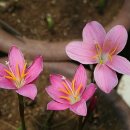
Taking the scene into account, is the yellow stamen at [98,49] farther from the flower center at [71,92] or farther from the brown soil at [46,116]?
the brown soil at [46,116]

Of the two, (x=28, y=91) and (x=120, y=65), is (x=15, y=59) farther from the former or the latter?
(x=120, y=65)

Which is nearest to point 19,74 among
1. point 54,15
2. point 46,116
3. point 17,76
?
point 17,76

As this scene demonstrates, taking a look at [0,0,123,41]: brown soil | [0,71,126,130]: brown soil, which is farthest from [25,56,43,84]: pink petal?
[0,0,123,41]: brown soil

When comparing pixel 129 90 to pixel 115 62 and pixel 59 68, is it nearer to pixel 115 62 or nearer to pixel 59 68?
pixel 59 68

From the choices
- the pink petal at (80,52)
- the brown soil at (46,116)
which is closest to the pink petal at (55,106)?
the pink petal at (80,52)

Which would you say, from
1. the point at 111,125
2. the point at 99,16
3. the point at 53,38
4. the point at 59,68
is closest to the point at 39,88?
the point at 59,68

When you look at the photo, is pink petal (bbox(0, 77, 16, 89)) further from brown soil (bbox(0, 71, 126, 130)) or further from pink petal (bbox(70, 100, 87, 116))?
brown soil (bbox(0, 71, 126, 130))
